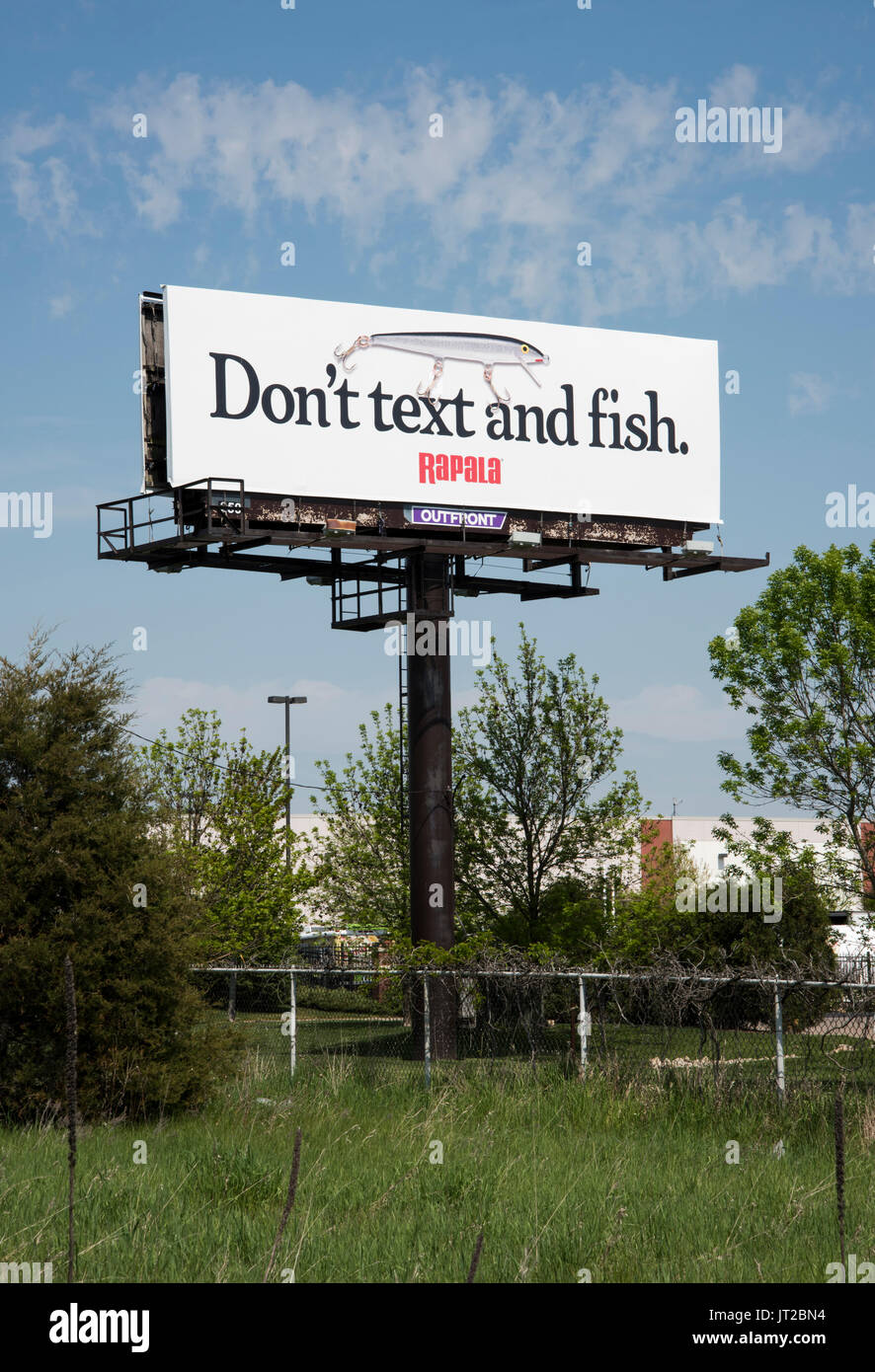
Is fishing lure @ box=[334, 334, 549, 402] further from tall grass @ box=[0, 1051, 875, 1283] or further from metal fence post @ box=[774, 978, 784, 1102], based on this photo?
metal fence post @ box=[774, 978, 784, 1102]

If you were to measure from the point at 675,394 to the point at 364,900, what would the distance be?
13.3 m

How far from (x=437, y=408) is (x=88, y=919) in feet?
47.5

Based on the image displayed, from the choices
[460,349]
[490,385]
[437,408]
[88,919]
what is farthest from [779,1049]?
[460,349]

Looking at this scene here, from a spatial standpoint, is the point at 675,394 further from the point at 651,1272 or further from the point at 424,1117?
the point at 651,1272

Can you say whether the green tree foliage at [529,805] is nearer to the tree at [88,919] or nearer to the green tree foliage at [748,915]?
the green tree foliage at [748,915]

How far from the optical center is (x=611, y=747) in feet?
96.4

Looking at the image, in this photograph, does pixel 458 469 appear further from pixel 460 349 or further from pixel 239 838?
pixel 239 838

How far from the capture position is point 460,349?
27.0 m

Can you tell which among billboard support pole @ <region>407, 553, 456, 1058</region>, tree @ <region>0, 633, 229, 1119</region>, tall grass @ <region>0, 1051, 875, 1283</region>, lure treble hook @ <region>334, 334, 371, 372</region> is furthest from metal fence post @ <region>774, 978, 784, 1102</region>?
lure treble hook @ <region>334, 334, 371, 372</region>

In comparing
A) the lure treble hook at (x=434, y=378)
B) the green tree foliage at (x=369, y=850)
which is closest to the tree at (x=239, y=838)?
the green tree foliage at (x=369, y=850)
